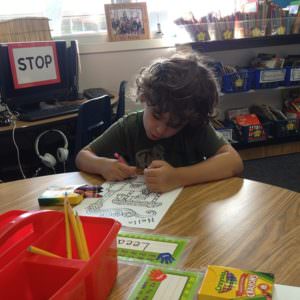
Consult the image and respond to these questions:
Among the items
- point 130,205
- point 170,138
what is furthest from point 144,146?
point 130,205

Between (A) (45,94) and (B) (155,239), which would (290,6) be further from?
(B) (155,239)

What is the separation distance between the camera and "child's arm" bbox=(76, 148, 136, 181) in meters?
1.03

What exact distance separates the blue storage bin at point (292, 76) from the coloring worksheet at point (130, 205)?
2211mm

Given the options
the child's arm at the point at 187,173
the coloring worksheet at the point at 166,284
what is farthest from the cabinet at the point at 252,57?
the coloring worksheet at the point at 166,284

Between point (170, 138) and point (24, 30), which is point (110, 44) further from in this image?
point (170, 138)

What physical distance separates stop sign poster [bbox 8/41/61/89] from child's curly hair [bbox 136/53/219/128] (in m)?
1.06

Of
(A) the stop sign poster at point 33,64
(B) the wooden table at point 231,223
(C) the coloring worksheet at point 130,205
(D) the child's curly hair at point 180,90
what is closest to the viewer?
(B) the wooden table at point 231,223

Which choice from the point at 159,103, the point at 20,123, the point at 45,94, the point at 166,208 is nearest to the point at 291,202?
the point at 166,208

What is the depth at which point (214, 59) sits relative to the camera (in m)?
2.96

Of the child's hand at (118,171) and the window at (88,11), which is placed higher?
the window at (88,11)

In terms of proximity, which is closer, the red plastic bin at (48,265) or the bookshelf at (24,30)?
the red plastic bin at (48,265)

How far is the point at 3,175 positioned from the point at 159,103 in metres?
1.53

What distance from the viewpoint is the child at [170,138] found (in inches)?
39.4

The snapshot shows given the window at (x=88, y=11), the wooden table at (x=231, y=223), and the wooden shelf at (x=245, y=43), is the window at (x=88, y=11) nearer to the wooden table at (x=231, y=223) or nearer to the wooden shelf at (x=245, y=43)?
the wooden shelf at (x=245, y=43)
